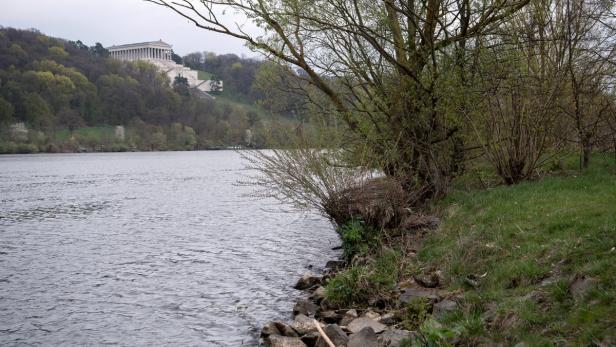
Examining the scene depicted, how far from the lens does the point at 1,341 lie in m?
11.6

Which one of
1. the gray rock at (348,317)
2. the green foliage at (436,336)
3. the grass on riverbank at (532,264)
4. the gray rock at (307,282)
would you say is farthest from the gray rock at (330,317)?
the green foliage at (436,336)

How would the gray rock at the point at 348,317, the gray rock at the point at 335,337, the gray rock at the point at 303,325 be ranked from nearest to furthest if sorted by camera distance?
the gray rock at the point at 335,337
the gray rock at the point at 303,325
the gray rock at the point at 348,317

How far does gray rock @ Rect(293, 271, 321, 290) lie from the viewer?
48.9ft

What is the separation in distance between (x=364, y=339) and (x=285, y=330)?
233 cm

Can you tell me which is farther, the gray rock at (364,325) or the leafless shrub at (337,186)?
the leafless shrub at (337,186)

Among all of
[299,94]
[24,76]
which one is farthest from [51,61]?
[299,94]

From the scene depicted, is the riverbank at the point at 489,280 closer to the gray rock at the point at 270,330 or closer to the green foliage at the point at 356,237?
the gray rock at the point at 270,330

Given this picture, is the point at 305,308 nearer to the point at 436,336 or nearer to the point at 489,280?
the point at 489,280

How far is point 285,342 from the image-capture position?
10016mm

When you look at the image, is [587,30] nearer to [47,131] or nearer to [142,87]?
[47,131]

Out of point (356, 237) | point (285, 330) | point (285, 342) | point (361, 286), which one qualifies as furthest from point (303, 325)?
point (356, 237)

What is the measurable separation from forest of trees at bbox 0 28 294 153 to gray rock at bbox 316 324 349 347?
344 feet

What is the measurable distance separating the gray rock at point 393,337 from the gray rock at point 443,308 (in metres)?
0.58

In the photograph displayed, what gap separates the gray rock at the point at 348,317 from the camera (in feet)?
35.2
